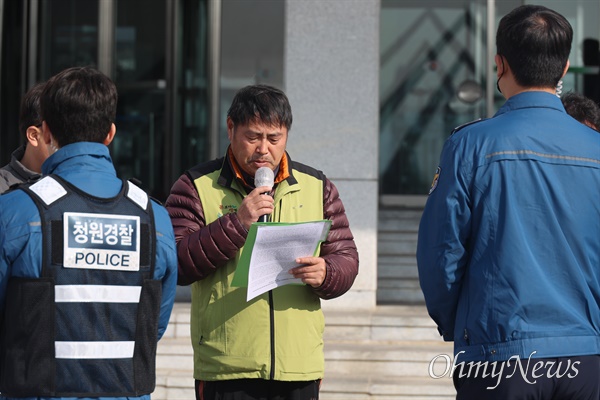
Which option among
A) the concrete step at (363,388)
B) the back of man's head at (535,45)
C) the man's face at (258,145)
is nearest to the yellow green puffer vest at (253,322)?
the man's face at (258,145)

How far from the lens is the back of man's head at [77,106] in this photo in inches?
126

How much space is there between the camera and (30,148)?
448 centimetres

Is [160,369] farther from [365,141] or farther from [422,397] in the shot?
[365,141]

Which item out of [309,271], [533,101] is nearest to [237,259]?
[309,271]

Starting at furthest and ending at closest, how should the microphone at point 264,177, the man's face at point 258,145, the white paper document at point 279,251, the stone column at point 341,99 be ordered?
the stone column at point 341,99 < the man's face at point 258,145 < the microphone at point 264,177 < the white paper document at point 279,251

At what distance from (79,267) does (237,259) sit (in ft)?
3.87

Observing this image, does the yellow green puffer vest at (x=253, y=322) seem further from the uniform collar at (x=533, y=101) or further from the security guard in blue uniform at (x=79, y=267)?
the uniform collar at (x=533, y=101)

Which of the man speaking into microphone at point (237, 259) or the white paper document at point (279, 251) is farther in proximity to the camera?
the man speaking into microphone at point (237, 259)

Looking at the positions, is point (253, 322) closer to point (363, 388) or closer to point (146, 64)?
point (363, 388)

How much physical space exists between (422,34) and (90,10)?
3.62 meters

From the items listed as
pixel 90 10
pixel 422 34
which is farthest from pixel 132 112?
pixel 422 34

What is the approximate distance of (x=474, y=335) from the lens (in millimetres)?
3301

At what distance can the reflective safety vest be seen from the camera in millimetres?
3064

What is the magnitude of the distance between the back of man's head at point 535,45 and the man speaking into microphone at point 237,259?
1094 millimetres
